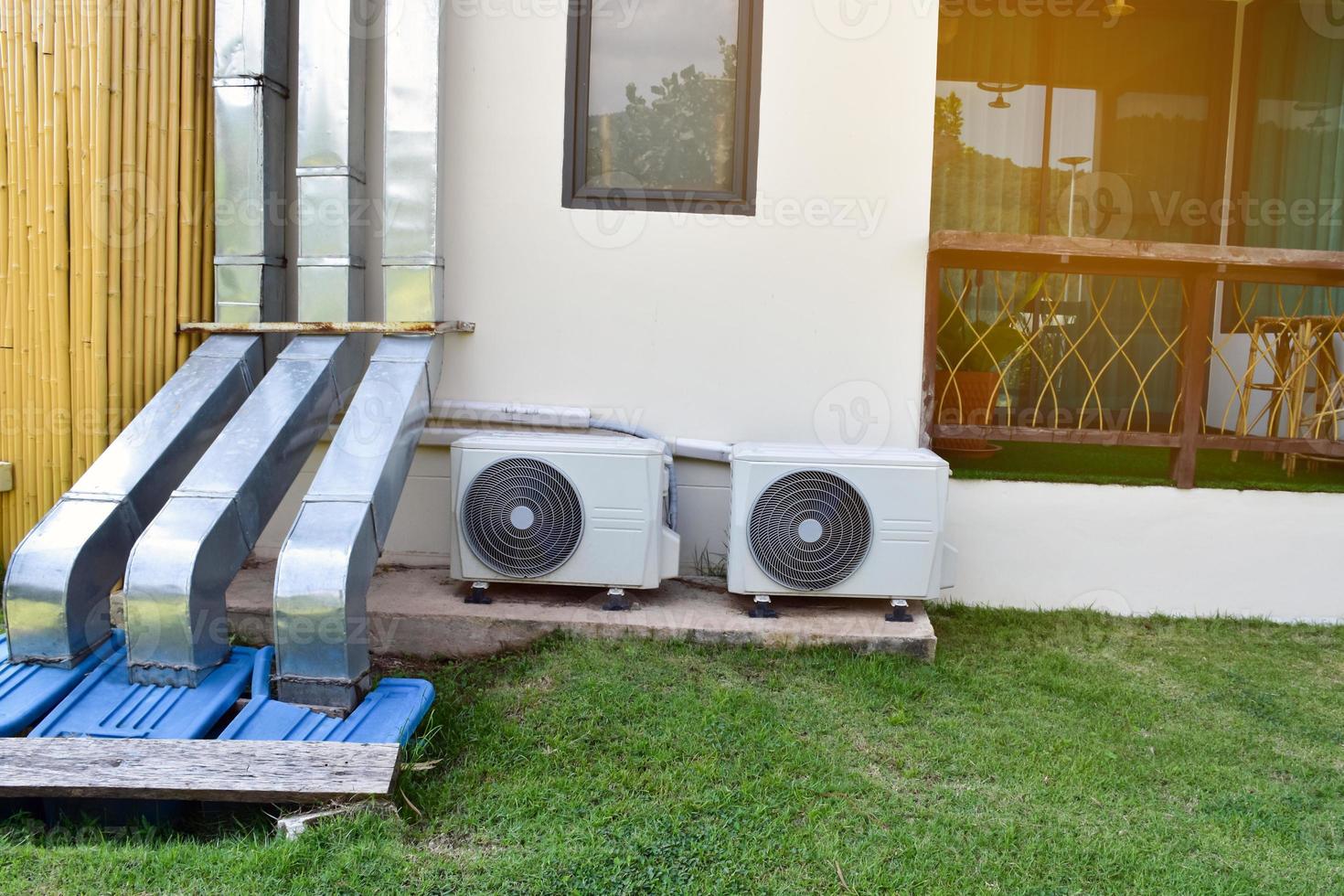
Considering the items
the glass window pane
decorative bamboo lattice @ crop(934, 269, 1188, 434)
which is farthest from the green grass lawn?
decorative bamboo lattice @ crop(934, 269, 1188, 434)

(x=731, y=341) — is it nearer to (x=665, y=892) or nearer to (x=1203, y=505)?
(x=1203, y=505)

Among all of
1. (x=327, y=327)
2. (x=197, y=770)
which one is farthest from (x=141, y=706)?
(x=327, y=327)

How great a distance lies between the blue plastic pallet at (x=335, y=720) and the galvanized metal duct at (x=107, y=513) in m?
0.63

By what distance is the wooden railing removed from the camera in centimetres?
417

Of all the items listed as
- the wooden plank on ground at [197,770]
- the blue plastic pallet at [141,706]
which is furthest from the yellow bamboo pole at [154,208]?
the wooden plank on ground at [197,770]

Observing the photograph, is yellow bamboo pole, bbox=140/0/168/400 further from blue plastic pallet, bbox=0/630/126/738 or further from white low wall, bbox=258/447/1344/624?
blue plastic pallet, bbox=0/630/126/738

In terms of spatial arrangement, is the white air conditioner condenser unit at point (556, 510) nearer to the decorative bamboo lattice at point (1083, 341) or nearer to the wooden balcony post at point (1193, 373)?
the wooden balcony post at point (1193, 373)

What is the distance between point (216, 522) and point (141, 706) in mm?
572

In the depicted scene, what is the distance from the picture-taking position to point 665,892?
2158 millimetres

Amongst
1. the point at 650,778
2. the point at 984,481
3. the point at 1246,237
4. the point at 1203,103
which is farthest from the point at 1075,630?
the point at 1203,103

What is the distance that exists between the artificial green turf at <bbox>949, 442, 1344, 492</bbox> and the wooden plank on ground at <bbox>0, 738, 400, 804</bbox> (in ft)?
9.33

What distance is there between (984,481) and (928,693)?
128 cm

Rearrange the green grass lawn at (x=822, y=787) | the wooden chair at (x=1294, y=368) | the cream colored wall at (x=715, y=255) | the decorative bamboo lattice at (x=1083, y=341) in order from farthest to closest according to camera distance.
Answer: the decorative bamboo lattice at (x=1083, y=341)
the wooden chair at (x=1294, y=368)
the cream colored wall at (x=715, y=255)
the green grass lawn at (x=822, y=787)

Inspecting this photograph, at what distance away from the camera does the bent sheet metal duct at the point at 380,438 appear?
2.83m
